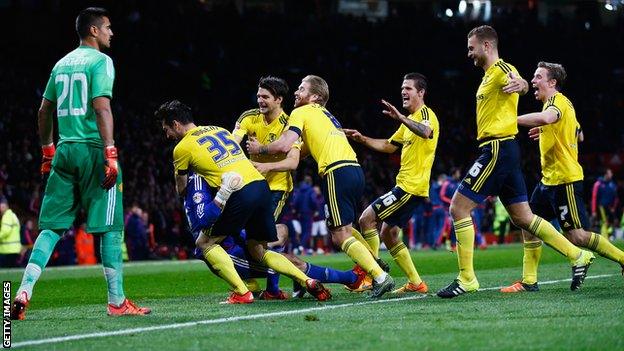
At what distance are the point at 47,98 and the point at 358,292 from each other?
4071 millimetres

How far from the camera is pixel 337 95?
39469 millimetres

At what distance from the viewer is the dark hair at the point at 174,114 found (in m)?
9.73

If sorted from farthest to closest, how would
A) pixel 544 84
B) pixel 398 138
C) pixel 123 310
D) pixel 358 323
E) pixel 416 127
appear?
pixel 398 138 < pixel 544 84 < pixel 416 127 < pixel 123 310 < pixel 358 323

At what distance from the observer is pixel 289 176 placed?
38.7ft

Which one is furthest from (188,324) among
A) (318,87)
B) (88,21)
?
(318,87)

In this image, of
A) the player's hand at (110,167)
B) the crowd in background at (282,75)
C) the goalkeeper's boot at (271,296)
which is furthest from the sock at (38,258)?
the crowd in background at (282,75)

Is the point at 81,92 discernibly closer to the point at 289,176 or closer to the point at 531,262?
the point at 289,176

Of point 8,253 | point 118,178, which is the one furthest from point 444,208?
point 118,178

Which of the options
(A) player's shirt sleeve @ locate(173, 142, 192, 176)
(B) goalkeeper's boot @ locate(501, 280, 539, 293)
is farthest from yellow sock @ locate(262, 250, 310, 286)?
(B) goalkeeper's boot @ locate(501, 280, 539, 293)

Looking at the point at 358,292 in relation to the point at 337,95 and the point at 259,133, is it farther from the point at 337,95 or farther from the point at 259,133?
the point at 337,95

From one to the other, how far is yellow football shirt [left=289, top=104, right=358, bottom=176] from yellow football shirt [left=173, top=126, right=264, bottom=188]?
85 cm

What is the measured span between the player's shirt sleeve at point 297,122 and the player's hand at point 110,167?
231 centimetres

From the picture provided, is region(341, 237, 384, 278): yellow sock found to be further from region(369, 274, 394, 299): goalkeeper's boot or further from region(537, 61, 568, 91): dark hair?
region(537, 61, 568, 91): dark hair

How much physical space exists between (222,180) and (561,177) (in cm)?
389
